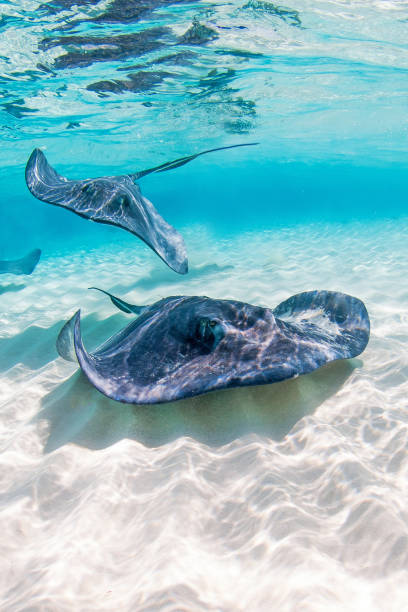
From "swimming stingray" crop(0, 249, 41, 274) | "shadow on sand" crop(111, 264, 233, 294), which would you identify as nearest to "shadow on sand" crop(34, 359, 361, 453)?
"shadow on sand" crop(111, 264, 233, 294)

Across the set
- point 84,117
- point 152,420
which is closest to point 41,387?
point 152,420

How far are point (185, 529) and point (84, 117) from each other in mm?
21994

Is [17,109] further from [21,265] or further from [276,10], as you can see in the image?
[276,10]

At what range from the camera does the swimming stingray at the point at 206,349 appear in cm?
294

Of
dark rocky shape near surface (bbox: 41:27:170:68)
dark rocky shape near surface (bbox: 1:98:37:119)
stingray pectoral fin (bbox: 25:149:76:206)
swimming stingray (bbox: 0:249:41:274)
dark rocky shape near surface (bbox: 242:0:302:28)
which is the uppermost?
dark rocky shape near surface (bbox: 242:0:302:28)

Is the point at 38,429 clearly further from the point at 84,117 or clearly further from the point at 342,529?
the point at 84,117

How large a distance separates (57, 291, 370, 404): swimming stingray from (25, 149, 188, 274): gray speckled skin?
1.35 m

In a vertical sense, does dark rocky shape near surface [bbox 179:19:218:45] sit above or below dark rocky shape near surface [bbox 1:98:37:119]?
above

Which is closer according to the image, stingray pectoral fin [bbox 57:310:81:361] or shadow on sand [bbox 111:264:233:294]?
stingray pectoral fin [bbox 57:310:81:361]

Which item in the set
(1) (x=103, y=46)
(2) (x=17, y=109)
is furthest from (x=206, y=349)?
(2) (x=17, y=109)

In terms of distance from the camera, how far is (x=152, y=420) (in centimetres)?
346

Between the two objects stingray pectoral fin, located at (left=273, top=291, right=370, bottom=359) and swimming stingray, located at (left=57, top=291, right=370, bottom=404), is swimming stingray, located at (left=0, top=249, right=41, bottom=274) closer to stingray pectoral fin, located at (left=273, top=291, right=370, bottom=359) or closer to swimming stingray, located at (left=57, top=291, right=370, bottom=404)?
swimming stingray, located at (left=57, top=291, right=370, bottom=404)

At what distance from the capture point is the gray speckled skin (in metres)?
5.10

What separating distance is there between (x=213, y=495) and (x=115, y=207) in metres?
4.10
